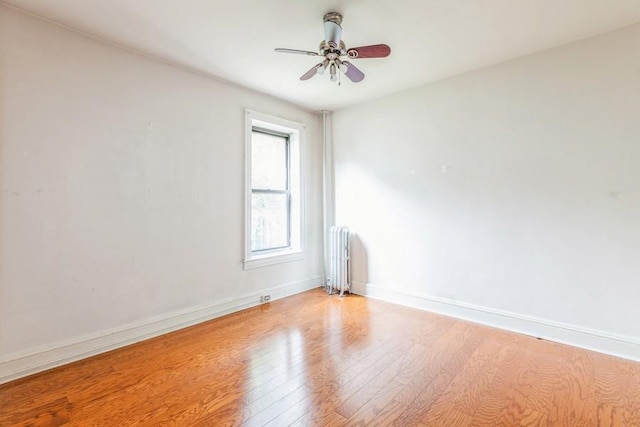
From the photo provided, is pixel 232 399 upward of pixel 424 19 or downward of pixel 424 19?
downward

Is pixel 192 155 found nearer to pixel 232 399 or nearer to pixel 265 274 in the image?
pixel 265 274

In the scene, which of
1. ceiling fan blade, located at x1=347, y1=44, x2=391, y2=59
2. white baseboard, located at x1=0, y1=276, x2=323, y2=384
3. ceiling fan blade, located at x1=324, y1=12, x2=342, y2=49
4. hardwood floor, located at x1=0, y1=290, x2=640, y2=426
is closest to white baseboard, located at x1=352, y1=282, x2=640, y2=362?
hardwood floor, located at x1=0, y1=290, x2=640, y2=426

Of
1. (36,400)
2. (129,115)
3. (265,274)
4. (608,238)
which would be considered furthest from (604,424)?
(129,115)

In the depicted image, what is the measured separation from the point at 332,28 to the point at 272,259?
268 centimetres

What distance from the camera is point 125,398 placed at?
186cm

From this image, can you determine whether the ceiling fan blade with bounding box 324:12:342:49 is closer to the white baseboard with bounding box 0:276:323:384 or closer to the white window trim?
the white window trim

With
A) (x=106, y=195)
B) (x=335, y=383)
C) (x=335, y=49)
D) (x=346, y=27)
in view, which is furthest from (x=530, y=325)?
(x=106, y=195)

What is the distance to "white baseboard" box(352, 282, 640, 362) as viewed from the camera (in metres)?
2.35

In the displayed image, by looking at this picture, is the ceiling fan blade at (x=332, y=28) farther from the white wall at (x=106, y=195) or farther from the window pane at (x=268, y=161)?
the window pane at (x=268, y=161)

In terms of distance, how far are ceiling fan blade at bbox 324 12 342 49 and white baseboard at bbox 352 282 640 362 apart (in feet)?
9.41

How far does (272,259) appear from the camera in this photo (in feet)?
12.4

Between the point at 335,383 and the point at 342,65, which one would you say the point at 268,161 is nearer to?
the point at 342,65

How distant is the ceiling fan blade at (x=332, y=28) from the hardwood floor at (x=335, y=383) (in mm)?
2500

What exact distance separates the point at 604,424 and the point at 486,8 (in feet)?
9.16
